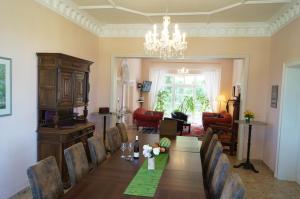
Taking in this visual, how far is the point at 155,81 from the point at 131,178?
9.37 metres

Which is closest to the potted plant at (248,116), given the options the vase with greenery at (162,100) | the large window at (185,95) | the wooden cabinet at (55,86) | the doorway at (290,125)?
the doorway at (290,125)

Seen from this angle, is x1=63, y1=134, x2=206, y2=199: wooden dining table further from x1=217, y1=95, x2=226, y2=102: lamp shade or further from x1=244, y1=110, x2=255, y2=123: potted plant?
x1=217, y1=95, x2=226, y2=102: lamp shade

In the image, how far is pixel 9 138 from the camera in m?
3.04

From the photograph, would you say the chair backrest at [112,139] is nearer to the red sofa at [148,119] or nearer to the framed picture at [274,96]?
the framed picture at [274,96]

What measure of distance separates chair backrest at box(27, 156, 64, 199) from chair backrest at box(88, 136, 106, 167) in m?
0.73

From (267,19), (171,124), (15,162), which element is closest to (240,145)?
(171,124)

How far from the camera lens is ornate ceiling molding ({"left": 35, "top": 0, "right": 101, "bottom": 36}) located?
3.84 meters

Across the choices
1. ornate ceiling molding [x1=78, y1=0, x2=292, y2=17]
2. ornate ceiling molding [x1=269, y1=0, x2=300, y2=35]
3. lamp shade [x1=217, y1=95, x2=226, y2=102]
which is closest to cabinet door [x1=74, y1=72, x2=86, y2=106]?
ornate ceiling molding [x1=78, y1=0, x2=292, y2=17]

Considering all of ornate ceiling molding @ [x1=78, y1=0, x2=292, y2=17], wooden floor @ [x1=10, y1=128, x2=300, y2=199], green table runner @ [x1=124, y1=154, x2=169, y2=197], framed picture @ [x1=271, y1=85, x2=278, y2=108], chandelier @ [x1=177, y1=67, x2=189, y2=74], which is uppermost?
ornate ceiling molding @ [x1=78, y1=0, x2=292, y2=17]

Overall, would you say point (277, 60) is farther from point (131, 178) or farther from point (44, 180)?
point (44, 180)

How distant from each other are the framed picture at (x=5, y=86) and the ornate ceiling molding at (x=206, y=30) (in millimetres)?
3095

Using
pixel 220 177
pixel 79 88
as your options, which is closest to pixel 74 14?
pixel 79 88

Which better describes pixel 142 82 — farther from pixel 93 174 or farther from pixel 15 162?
pixel 93 174

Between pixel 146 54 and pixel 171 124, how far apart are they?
2003mm
